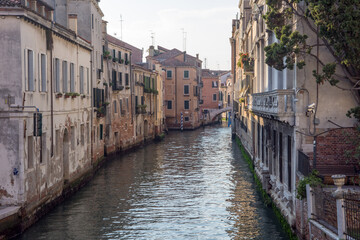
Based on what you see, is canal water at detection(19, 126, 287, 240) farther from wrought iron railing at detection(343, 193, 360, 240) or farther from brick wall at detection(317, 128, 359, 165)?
wrought iron railing at detection(343, 193, 360, 240)

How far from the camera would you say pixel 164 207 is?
17.1 m

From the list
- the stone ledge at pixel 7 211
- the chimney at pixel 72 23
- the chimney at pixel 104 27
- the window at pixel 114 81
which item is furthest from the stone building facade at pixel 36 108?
the window at pixel 114 81

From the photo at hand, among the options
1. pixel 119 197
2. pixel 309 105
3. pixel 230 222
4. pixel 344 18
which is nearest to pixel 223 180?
pixel 119 197

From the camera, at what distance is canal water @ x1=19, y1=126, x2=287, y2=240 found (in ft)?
45.5

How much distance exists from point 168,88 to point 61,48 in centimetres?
4103

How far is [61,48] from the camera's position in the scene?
17578 mm

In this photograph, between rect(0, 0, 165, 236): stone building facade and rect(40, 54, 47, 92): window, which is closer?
rect(0, 0, 165, 236): stone building facade

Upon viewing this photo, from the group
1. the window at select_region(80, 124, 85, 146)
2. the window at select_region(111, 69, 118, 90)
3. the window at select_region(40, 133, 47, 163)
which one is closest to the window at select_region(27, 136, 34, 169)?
the window at select_region(40, 133, 47, 163)

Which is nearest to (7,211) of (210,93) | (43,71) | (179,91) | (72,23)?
(43,71)

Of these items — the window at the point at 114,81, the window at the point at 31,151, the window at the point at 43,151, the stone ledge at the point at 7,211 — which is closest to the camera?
the stone ledge at the point at 7,211

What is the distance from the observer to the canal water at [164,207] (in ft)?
45.5

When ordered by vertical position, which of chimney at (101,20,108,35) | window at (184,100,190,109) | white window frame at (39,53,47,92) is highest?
chimney at (101,20,108,35)

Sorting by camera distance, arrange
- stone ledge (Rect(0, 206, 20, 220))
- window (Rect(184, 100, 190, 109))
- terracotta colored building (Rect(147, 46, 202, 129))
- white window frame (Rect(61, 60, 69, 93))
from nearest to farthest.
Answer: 1. stone ledge (Rect(0, 206, 20, 220))
2. white window frame (Rect(61, 60, 69, 93))
3. terracotta colored building (Rect(147, 46, 202, 129))
4. window (Rect(184, 100, 190, 109))

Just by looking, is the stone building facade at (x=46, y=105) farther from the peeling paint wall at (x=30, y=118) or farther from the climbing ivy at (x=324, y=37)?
the climbing ivy at (x=324, y=37)
